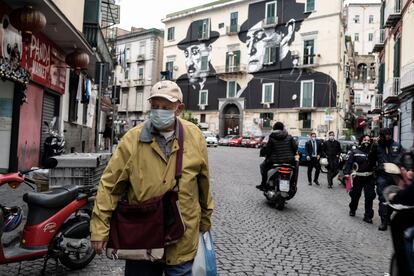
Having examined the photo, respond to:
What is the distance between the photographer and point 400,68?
1988cm

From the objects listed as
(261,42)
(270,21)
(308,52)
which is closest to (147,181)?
(308,52)

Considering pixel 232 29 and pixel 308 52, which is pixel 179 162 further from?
pixel 232 29

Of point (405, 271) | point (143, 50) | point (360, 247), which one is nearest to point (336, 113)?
point (143, 50)

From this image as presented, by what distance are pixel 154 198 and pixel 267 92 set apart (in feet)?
136

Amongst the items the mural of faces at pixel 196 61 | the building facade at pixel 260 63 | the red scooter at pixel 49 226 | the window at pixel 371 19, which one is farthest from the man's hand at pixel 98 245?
the window at pixel 371 19

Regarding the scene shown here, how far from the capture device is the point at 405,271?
3322 millimetres

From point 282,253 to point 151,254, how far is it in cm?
312

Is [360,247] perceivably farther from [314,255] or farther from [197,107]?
[197,107]

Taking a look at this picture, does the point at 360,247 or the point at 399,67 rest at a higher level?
the point at 399,67

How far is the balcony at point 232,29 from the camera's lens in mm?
45594

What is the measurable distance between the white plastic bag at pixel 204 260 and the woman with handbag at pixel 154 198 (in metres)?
0.05

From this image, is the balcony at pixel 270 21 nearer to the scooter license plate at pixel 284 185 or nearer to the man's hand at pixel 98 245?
the scooter license plate at pixel 284 185

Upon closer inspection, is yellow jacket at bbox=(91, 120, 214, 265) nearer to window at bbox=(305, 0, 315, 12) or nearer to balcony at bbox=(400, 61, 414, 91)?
balcony at bbox=(400, 61, 414, 91)

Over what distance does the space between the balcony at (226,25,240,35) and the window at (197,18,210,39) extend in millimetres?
3161
